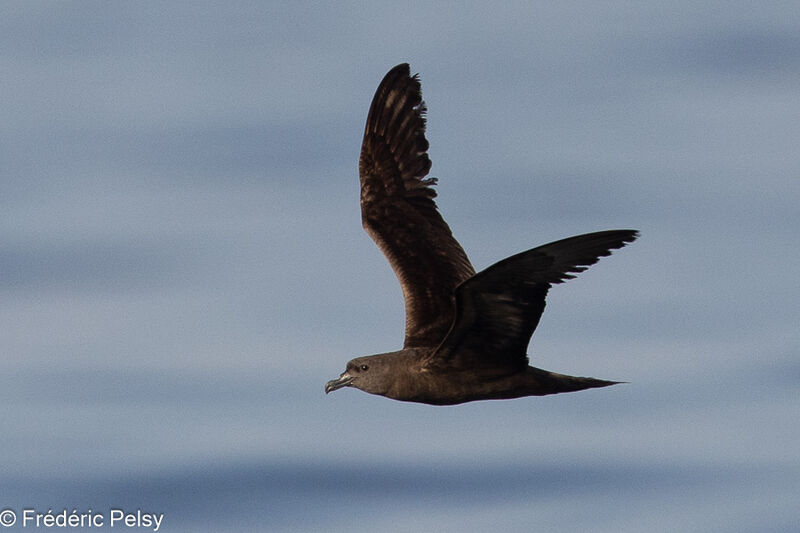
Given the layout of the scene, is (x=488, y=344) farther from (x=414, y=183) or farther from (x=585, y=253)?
(x=414, y=183)

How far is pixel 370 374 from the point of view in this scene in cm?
1612

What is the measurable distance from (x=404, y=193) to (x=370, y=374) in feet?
11.0

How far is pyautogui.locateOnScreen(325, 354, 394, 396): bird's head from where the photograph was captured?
16031mm

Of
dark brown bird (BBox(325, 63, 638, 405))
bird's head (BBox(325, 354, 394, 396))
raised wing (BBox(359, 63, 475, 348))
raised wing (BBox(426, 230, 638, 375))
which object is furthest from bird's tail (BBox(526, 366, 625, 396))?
raised wing (BBox(359, 63, 475, 348))

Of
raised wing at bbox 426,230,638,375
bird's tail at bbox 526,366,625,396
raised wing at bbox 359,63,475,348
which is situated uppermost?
raised wing at bbox 359,63,475,348

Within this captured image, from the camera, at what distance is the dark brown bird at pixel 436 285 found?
14180 mm

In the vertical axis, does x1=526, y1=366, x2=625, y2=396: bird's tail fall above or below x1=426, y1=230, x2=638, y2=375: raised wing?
below

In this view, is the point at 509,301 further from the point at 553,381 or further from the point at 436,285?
the point at 436,285

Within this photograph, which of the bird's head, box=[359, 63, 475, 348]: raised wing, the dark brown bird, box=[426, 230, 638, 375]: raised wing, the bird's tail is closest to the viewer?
box=[426, 230, 638, 375]: raised wing

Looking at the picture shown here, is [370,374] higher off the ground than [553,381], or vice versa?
[370,374]

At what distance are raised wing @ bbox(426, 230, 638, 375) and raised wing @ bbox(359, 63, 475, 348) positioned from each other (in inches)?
84.8

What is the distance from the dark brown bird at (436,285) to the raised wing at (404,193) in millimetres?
13

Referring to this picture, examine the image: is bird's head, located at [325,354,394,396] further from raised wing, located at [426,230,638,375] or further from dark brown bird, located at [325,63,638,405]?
raised wing, located at [426,230,638,375]

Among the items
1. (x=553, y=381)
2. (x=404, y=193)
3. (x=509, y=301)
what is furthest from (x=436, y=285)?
(x=509, y=301)
